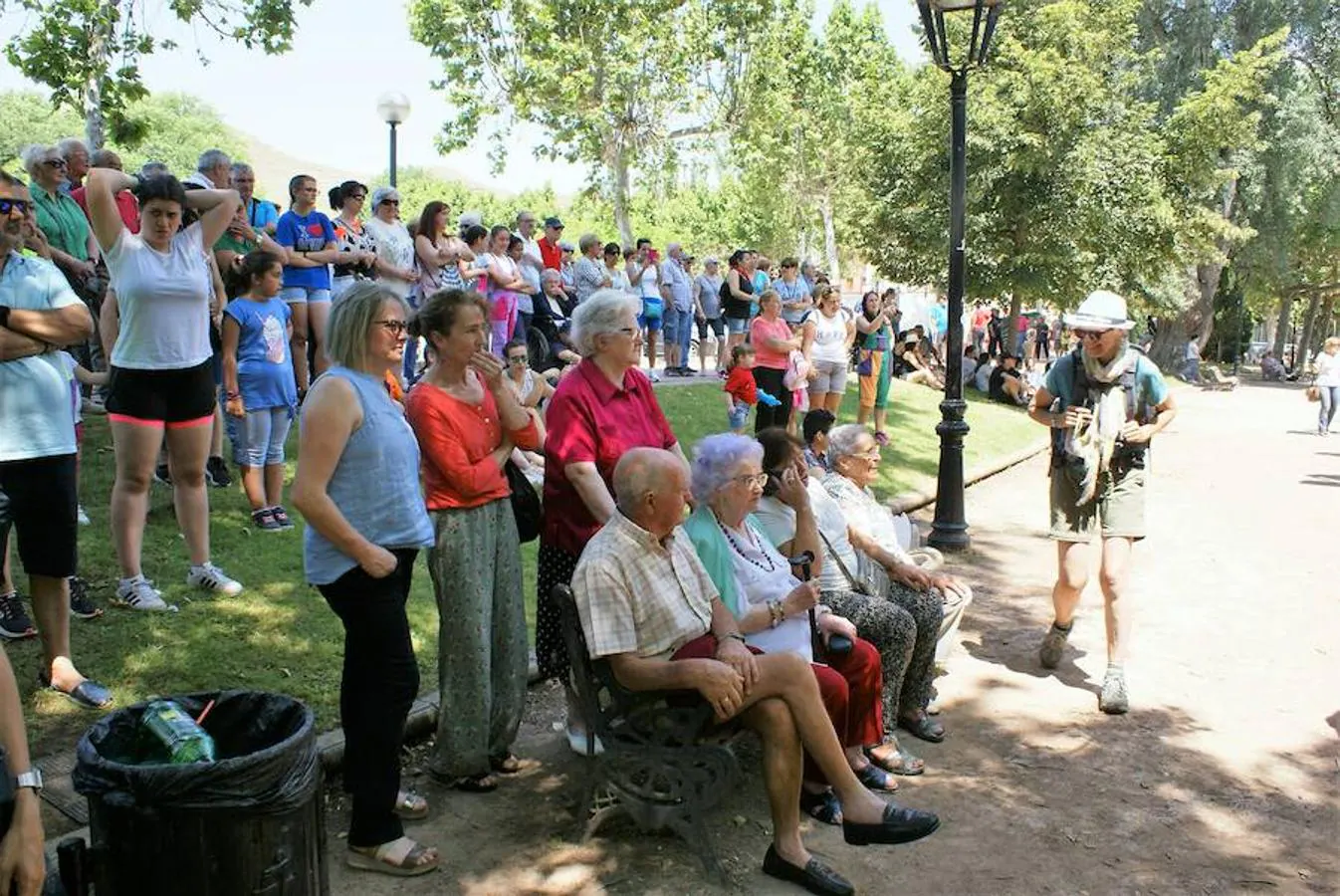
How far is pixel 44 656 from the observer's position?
179 inches

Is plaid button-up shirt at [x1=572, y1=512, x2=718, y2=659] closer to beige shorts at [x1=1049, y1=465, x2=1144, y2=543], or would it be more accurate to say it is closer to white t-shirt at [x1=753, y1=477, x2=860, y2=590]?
white t-shirt at [x1=753, y1=477, x2=860, y2=590]

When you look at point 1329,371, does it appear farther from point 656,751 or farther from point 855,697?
point 656,751

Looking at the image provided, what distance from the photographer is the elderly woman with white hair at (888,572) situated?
5.37 m

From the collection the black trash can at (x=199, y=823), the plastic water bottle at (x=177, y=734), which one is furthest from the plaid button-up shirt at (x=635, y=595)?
the plastic water bottle at (x=177, y=734)

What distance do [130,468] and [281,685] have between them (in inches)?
50.9

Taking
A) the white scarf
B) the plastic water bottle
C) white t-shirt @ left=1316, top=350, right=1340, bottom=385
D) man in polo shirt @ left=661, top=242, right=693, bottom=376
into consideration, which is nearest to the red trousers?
the white scarf

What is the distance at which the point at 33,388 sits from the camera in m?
4.40

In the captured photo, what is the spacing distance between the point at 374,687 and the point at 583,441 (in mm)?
→ 1308

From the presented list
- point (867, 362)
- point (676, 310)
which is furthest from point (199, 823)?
point (676, 310)

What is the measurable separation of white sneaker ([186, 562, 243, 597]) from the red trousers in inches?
118

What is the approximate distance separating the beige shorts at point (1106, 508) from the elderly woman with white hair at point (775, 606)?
1.92 m

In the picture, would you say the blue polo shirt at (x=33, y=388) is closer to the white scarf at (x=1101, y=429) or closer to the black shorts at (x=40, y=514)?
the black shorts at (x=40, y=514)

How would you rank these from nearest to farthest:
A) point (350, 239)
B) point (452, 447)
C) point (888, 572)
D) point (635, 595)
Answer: point (635, 595) → point (452, 447) → point (888, 572) → point (350, 239)

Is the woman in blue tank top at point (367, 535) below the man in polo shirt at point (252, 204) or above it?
below
